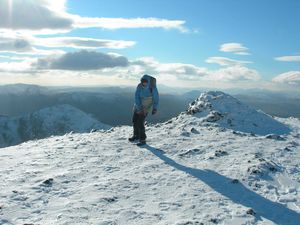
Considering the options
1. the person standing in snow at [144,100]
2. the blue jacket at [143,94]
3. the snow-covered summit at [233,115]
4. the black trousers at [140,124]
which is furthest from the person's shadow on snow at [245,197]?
the snow-covered summit at [233,115]

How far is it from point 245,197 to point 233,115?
13654mm

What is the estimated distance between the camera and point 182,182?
14.1 metres

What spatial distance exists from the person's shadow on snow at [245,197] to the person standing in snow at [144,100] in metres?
4.22

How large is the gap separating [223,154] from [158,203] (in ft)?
20.9

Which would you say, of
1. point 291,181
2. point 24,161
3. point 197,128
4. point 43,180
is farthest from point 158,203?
point 197,128

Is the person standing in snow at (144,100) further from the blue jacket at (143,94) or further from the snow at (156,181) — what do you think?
the snow at (156,181)

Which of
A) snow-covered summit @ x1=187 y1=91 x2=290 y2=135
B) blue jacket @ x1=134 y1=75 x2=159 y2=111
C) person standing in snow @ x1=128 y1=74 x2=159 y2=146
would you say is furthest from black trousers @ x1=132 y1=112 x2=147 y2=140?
snow-covered summit @ x1=187 y1=91 x2=290 y2=135

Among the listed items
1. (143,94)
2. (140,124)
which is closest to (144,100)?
(143,94)

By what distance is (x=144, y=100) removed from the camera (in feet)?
65.5

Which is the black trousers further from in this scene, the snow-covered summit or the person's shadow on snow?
the snow-covered summit

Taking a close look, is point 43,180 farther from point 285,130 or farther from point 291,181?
point 285,130

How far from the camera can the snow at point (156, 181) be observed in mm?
11367

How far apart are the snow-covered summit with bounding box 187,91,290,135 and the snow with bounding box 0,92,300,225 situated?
2.64m

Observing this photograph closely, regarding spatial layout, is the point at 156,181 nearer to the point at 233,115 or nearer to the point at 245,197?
the point at 245,197
